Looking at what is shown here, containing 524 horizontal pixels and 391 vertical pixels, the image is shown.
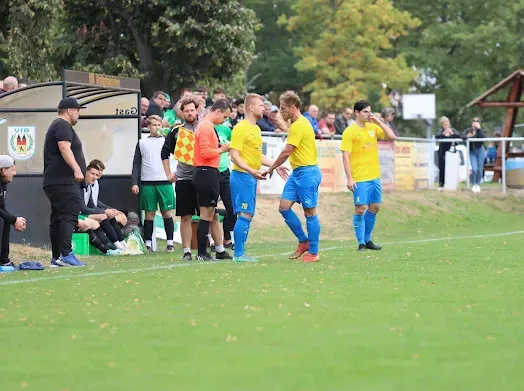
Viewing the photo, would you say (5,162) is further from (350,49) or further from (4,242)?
(350,49)

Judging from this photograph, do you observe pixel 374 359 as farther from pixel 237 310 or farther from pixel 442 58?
pixel 442 58

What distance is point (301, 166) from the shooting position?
15.6 m

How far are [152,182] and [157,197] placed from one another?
0.78 ft

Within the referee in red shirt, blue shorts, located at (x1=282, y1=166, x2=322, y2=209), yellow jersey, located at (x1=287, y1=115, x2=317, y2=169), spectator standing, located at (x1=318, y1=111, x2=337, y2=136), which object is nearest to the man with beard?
the referee in red shirt

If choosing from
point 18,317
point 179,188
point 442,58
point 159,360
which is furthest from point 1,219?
point 442,58

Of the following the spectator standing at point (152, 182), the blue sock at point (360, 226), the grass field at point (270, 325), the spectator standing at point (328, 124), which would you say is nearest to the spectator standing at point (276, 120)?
the spectator standing at point (328, 124)

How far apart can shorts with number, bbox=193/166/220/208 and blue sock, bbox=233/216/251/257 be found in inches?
21.8

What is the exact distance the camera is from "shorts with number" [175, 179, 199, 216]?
17.1 m

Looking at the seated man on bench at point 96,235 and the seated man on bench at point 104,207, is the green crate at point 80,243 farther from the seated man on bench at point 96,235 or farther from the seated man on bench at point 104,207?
the seated man on bench at point 104,207

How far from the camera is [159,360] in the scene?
7.58 metres

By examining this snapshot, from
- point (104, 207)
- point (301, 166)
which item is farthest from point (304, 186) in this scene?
point (104, 207)

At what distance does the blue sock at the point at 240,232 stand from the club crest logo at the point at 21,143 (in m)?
4.82

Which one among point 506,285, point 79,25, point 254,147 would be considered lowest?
point 506,285

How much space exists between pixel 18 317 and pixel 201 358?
2.68m
